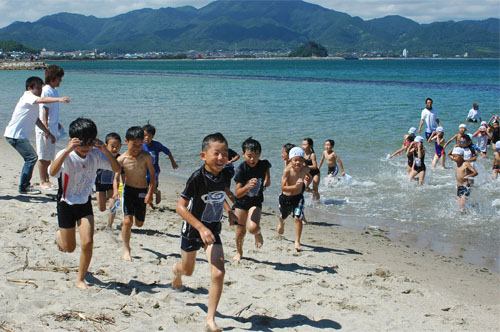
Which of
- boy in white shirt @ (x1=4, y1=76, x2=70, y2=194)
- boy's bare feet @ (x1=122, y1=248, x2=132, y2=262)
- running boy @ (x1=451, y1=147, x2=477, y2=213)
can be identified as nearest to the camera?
boy's bare feet @ (x1=122, y1=248, x2=132, y2=262)

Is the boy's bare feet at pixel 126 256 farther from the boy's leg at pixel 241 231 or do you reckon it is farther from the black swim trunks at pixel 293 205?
the black swim trunks at pixel 293 205

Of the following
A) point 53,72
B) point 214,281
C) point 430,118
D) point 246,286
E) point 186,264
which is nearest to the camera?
point 214,281

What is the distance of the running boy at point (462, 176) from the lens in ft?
30.1

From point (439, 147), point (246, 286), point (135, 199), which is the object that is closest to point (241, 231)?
point (246, 286)

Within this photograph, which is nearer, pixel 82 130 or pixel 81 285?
pixel 82 130

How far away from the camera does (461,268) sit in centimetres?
663

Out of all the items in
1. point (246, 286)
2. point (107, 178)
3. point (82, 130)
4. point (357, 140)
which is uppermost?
point (82, 130)

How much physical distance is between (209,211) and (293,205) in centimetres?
277

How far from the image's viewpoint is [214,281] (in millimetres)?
4117

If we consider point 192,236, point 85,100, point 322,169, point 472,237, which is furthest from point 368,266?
point 85,100

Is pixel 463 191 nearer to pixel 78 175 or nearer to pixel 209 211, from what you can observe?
pixel 209 211

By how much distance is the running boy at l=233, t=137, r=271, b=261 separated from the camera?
6.09m

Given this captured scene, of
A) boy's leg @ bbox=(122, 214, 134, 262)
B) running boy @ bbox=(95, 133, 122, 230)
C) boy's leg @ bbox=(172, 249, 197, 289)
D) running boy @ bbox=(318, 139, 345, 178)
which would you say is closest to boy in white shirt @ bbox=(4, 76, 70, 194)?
running boy @ bbox=(95, 133, 122, 230)

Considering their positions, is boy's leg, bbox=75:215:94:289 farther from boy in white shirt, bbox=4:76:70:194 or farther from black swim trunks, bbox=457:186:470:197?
black swim trunks, bbox=457:186:470:197
